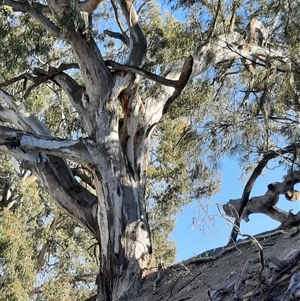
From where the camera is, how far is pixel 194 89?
1059cm

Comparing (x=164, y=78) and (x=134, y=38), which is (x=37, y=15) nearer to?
(x=134, y=38)

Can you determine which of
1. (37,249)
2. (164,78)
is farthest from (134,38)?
(37,249)

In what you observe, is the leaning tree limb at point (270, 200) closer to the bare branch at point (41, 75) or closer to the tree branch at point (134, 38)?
the tree branch at point (134, 38)

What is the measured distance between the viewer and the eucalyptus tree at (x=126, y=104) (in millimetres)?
6551

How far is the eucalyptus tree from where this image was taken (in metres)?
6.55

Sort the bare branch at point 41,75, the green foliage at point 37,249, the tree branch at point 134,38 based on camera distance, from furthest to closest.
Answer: the green foliage at point 37,249, the tree branch at point 134,38, the bare branch at point 41,75

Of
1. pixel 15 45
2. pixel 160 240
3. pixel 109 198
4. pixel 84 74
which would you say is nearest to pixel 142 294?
pixel 109 198

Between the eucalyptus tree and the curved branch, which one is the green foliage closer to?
the eucalyptus tree

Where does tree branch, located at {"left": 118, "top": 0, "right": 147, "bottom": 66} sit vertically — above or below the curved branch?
above

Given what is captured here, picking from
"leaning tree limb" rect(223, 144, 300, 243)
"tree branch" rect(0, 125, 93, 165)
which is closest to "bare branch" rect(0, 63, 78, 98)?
"tree branch" rect(0, 125, 93, 165)

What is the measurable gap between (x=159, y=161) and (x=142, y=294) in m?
6.44

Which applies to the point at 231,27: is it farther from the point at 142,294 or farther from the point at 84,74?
the point at 142,294

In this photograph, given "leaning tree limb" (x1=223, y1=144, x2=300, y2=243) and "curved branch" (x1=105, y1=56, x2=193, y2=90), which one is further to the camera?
"leaning tree limb" (x1=223, y1=144, x2=300, y2=243)

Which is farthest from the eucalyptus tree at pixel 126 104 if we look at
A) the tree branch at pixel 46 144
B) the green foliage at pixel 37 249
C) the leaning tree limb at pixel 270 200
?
the green foliage at pixel 37 249
